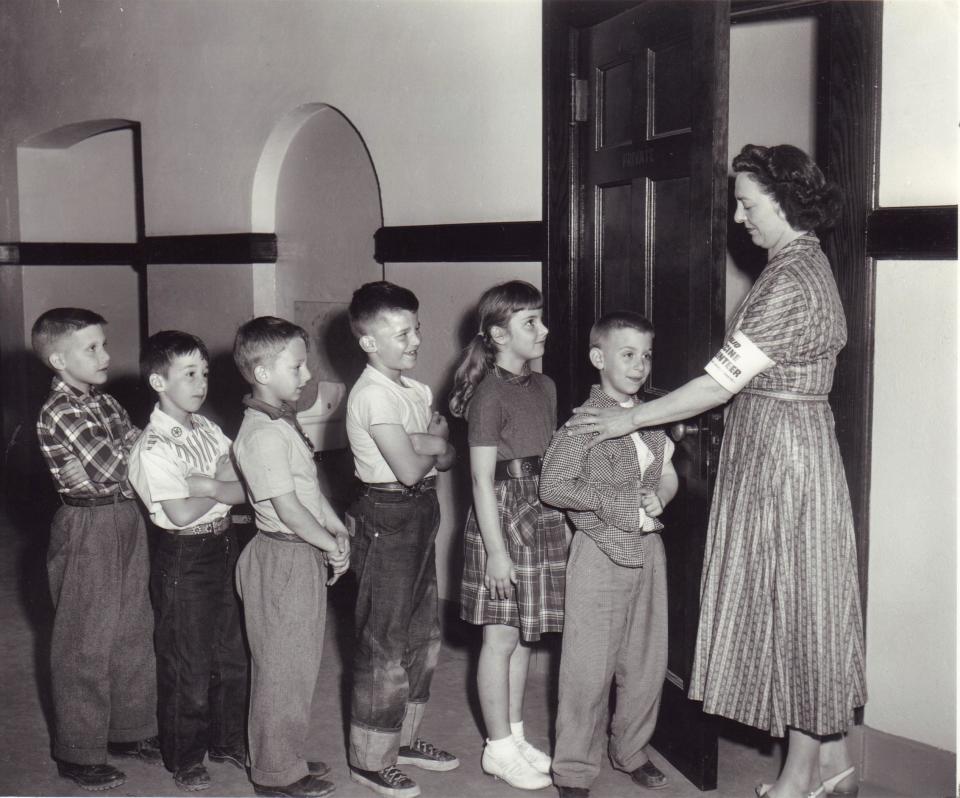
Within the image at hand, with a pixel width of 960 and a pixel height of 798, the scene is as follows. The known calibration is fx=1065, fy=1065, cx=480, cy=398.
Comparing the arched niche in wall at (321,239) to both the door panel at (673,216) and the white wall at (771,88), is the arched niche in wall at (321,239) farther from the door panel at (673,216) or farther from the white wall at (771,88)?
the door panel at (673,216)

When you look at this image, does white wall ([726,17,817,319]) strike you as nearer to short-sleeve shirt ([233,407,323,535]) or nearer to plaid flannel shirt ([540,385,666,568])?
plaid flannel shirt ([540,385,666,568])

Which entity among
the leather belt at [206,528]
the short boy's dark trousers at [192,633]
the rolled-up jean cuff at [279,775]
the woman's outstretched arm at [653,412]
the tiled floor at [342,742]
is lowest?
the tiled floor at [342,742]

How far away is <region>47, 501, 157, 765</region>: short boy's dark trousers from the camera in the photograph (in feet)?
9.95

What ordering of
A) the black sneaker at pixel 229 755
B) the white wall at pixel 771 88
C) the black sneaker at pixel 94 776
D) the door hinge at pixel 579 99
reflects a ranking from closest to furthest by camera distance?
the black sneaker at pixel 94 776 → the black sneaker at pixel 229 755 → the door hinge at pixel 579 99 → the white wall at pixel 771 88

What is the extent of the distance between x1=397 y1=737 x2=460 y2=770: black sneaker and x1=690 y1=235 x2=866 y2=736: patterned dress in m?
0.87

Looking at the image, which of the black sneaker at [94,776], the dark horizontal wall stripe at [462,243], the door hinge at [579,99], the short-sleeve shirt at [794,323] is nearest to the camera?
the short-sleeve shirt at [794,323]

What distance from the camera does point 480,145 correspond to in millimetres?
3898

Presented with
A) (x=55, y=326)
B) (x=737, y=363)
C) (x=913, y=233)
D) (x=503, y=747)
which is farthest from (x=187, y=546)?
(x=913, y=233)

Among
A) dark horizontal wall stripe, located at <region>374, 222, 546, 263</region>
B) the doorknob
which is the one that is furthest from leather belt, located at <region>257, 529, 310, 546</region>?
dark horizontal wall stripe, located at <region>374, 222, 546, 263</region>

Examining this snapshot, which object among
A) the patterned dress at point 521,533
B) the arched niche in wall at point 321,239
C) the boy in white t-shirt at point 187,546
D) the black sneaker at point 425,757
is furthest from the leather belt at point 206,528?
the arched niche in wall at point 321,239

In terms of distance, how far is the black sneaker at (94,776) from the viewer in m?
3.07

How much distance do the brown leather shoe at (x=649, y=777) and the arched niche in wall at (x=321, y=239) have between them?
2654 mm

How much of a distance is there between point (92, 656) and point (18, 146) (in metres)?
4.53

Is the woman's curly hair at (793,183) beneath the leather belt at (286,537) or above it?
above
